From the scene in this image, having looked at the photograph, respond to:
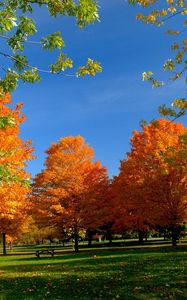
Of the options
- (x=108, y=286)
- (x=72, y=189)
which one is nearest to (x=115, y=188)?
(x=72, y=189)

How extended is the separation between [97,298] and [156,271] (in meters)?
6.77

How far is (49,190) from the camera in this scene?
1633 inches

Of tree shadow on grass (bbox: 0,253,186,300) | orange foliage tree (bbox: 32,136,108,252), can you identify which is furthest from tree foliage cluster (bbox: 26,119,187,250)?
tree shadow on grass (bbox: 0,253,186,300)

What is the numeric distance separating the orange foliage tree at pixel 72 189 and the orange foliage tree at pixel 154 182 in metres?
4.64

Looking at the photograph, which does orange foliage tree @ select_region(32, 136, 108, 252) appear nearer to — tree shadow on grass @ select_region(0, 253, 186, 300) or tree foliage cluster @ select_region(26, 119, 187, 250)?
tree foliage cluster @ select_region(26, 119, 187, 250)

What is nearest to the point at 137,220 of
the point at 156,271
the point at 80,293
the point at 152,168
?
the point at 152,168

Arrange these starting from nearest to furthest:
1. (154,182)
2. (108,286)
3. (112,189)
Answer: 1. (108,286)
2. (154,182)
3. (112,189)

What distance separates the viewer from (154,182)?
35.2 meters

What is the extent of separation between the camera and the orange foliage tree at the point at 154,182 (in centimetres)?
3491

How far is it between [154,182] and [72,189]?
10.0 meters

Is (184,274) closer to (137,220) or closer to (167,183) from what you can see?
(167,183)

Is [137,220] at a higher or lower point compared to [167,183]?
lower

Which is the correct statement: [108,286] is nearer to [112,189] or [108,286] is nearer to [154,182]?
[154,182]

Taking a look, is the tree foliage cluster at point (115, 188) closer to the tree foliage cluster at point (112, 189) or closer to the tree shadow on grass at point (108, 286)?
the tree foliage cluster at point (112, 189)
